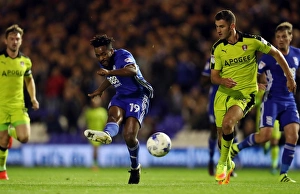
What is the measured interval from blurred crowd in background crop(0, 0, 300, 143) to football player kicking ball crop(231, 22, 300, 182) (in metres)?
6.93

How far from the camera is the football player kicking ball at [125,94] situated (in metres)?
9.88

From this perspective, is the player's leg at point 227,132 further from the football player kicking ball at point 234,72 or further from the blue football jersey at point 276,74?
the blue football jersey at point 276,74

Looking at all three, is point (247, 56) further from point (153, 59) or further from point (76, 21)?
point (76, 21)

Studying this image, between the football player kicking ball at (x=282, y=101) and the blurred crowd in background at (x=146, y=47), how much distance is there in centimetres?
693

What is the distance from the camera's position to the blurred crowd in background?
19.9 meters

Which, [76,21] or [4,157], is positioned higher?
[76,21]

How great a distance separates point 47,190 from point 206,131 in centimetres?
1115

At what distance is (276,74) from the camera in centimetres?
1153

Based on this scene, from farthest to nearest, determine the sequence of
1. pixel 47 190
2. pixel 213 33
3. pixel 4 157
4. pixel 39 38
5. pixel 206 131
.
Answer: pixel 39 38 → pixel 213 33 → pixel 206 131 → pixel 4 157 → pixel 47 190

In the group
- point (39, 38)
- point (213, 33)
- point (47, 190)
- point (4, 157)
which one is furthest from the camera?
point (39, 38)

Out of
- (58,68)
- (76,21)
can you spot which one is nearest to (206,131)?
(58,68)

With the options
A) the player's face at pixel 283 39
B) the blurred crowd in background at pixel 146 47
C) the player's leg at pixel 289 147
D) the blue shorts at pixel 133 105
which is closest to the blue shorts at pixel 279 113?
the player's leg at pixel 289 147

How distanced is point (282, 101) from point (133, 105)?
2819mm

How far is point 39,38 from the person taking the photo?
23.9m
